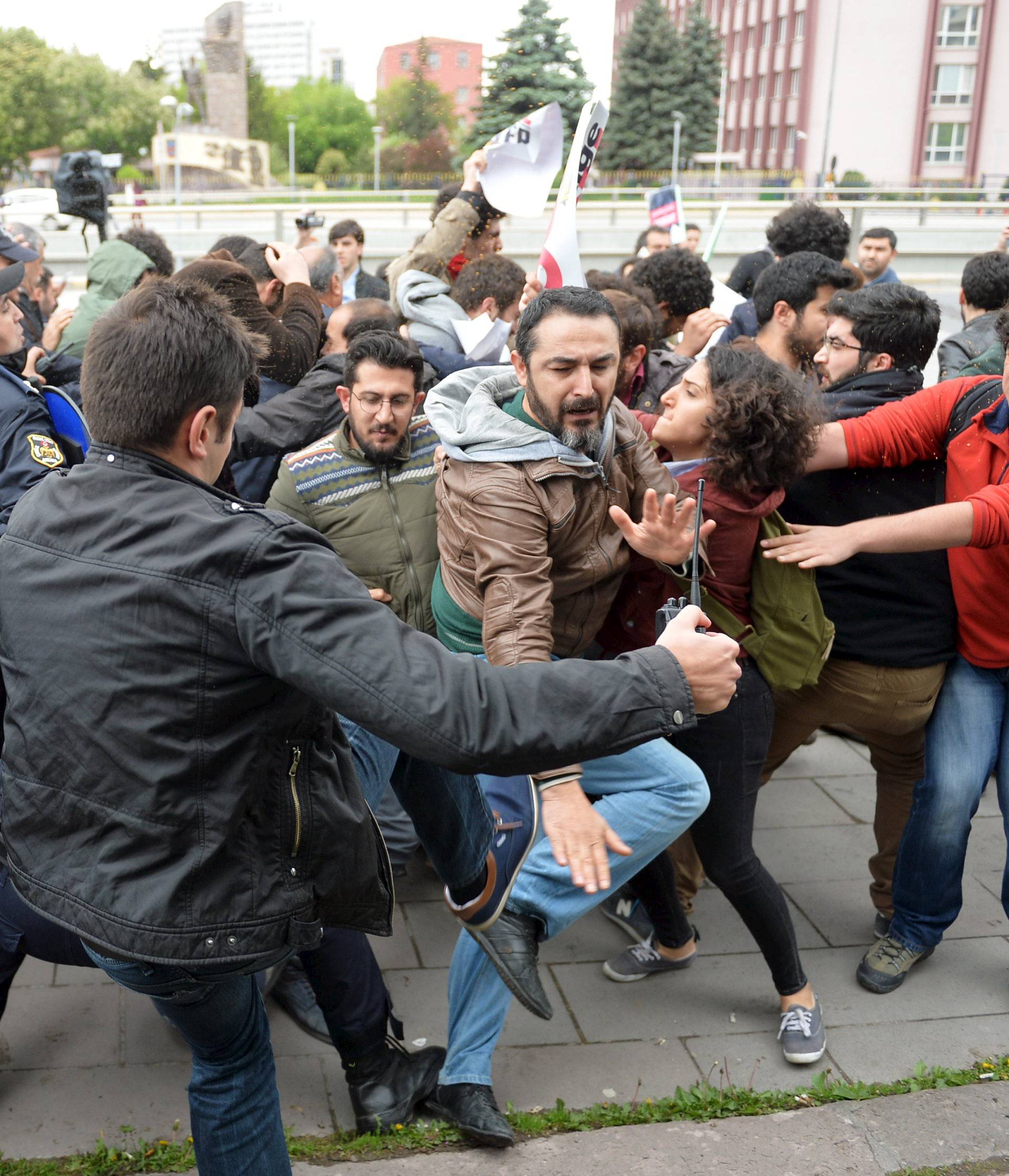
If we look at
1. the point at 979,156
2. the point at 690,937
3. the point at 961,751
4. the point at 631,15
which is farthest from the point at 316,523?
the point at 979,156

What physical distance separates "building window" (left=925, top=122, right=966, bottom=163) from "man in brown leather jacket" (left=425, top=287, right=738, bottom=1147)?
66511 mm

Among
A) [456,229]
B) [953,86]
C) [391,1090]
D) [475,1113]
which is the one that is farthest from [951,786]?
[953,86]

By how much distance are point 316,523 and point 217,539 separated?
6.38ft

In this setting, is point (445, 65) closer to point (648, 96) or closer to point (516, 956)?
point (516, 956)

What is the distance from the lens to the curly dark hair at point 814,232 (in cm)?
638

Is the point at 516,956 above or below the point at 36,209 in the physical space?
below

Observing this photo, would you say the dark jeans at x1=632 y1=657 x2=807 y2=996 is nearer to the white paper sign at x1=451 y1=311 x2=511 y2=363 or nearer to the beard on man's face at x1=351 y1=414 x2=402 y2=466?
the beard on man's face at x1=351 y1=414 x2=402 y2=466

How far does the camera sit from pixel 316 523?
3832mm

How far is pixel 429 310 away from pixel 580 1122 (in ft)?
11.0

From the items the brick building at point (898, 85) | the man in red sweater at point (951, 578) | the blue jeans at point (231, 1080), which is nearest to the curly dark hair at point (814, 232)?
the man in red sweater at point (951, 578)

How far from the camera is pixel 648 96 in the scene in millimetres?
52438

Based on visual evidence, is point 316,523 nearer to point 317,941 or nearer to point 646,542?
point 646,542

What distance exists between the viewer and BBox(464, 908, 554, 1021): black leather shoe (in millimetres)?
2740

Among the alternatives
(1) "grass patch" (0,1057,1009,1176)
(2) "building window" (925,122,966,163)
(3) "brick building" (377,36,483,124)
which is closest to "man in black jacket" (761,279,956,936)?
(1) "grass patch" (0,1057,1009,1176)
